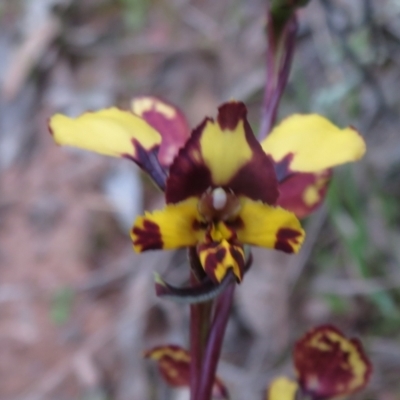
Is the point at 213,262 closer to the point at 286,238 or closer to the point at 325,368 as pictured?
the point at 286,238

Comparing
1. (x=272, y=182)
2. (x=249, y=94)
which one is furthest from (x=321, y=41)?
(x=272, y=182)

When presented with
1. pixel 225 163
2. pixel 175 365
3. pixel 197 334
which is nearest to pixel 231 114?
pixel 225 163

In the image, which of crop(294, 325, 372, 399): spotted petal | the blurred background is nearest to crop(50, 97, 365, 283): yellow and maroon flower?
crop(294, 325, 372, 399): spotted petal

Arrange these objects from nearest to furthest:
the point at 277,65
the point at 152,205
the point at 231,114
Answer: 1. the point at 231,114
2. the point at 277,65
3. the point at 152,205

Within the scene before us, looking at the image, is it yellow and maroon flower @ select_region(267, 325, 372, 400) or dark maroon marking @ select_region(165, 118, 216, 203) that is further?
yellow and maroon flower @ select_region(267, 325, 372, 400)

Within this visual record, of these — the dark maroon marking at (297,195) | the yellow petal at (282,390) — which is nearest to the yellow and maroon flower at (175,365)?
the yellow petal at (282,390)

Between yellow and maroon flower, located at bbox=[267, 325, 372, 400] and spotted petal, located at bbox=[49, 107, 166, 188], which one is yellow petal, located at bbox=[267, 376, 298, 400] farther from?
spotted petal, located at bbox=[49, 107, 166, 188]

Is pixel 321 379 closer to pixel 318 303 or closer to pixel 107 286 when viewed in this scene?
pixel 318 303
